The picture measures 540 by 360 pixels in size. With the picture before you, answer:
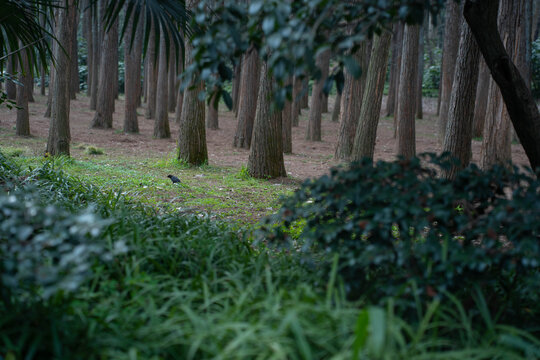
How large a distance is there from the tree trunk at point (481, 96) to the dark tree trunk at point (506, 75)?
1022cm

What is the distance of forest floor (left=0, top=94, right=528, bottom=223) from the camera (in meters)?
7.11

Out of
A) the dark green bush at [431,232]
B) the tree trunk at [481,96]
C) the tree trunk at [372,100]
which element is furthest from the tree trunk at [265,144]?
the tree trunk at [481,96]

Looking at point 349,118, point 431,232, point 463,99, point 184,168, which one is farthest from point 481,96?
point 431,232

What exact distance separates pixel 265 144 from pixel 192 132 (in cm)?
211

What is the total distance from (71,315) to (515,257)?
8.41 feet

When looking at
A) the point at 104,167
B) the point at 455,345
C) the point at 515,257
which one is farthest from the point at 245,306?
the point at 104,167

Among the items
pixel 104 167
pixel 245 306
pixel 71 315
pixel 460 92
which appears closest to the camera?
pixel 71 315

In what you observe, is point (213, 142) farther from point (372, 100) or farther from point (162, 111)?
point (372, 100)

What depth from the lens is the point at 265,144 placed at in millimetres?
9062

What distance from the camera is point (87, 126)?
17469 millimetres

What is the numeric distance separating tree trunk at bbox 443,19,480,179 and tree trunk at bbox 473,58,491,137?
7.66 metres

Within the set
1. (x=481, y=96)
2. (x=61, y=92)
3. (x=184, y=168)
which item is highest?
(x=481, y=96)

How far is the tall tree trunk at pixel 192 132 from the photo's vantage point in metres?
10.2

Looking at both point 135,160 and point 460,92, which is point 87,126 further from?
point 460,92
